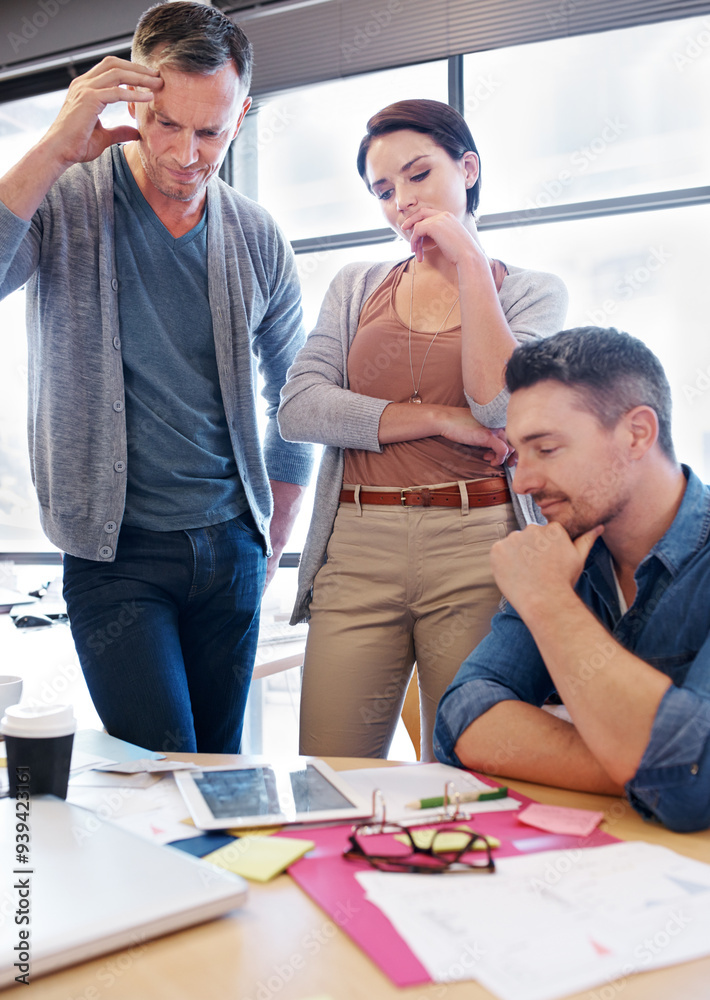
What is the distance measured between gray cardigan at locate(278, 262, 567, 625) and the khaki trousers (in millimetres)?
120

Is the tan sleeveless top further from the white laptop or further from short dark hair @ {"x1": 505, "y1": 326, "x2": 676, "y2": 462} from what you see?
the white laptop

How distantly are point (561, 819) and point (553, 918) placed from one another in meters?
0.25

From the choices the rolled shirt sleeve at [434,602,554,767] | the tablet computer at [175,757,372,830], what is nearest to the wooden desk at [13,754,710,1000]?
the tablet computer at [175,757,372,830]

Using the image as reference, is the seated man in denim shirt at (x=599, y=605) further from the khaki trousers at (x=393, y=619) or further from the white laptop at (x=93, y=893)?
the white laptop at (x=93, y=893)

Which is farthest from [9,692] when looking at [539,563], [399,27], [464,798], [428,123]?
[399,27]

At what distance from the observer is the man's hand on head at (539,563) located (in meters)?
1.20

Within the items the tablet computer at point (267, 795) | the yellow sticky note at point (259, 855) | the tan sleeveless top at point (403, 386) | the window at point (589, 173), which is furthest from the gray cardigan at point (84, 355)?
the window at point (589, 173)

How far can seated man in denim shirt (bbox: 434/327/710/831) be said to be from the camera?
3.32 ft

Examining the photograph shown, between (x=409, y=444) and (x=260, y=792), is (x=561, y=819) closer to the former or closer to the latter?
(x=260, y=792)

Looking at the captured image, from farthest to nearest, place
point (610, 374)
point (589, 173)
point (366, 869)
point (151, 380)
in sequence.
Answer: point (589, 173), point (151, 380), point (610, 374), point (366, 869)

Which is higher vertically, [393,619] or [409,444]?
[409,444]

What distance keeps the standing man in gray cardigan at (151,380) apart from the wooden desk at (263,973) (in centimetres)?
84

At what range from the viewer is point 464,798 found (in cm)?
101

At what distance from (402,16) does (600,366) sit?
9.23 feet
